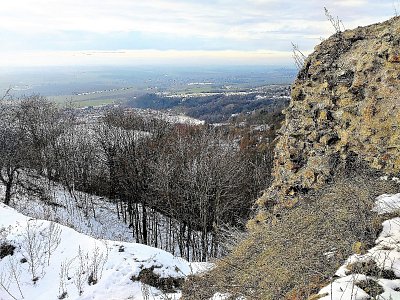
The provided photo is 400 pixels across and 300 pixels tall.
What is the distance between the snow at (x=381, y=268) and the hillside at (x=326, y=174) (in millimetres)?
109

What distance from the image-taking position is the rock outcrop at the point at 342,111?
25.5 feet

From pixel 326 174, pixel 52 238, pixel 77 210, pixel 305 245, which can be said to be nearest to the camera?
pixel 305 245

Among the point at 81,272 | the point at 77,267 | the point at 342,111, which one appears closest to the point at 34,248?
the point at 77,267

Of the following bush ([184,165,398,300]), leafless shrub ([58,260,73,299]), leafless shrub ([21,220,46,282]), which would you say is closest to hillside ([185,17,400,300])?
bush ([184,165,398,300])

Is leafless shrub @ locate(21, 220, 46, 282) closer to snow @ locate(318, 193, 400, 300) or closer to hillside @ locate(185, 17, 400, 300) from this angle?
hillside @ locate(185, 17, 400, 300)

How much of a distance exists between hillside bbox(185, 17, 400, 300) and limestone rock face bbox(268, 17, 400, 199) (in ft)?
0.08

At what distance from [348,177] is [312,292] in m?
4.39

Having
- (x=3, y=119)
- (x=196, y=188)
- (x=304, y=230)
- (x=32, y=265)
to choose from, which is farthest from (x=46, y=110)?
(x=304, y=230)

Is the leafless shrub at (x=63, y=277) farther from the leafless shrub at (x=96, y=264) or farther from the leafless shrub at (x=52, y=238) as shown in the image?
the leafless shrub at (x=52, y=238)

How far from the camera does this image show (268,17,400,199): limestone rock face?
7766 mm

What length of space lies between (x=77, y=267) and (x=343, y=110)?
9014mm

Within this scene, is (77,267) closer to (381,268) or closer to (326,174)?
(326,174)

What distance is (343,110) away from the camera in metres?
8.67

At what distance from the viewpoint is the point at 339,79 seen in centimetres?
913
